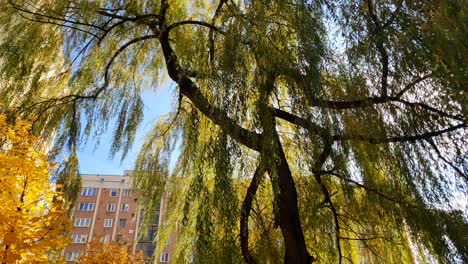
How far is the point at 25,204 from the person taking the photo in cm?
355

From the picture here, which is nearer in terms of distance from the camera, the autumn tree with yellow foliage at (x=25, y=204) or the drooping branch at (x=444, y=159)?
the drooping branch at (x=444, y=159)

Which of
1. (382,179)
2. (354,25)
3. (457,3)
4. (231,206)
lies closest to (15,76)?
(231,206)

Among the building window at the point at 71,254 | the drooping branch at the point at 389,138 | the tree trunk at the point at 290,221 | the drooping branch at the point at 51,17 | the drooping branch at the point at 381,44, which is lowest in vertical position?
the tree trunk at the point at 290,221

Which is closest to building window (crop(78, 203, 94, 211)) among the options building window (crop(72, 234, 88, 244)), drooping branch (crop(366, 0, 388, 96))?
building window (crop(72, 234, 88, 244))

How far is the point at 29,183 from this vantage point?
12.1 feet

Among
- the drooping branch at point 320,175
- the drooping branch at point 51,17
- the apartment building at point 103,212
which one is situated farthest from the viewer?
the apartment building at point 103,212

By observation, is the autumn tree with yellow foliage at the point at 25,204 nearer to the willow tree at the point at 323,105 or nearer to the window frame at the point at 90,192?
the willow tree at the point at 323,105

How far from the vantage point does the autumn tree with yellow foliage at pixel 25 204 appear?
315cm

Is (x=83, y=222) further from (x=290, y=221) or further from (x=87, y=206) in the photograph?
(x=290, y=221)

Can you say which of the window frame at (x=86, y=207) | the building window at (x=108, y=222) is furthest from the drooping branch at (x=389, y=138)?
the window frame at (x=86, y=207)

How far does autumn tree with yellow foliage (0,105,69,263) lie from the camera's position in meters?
3.15

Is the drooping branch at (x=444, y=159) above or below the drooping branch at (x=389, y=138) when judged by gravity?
below

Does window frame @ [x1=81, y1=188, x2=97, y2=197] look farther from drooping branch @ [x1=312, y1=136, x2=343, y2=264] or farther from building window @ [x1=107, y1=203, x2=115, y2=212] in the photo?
drooping branch @ [x1=312, y1=136, x2=343, y2=264]

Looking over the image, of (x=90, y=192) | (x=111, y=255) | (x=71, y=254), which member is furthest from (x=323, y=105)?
(x=90, y=192)
